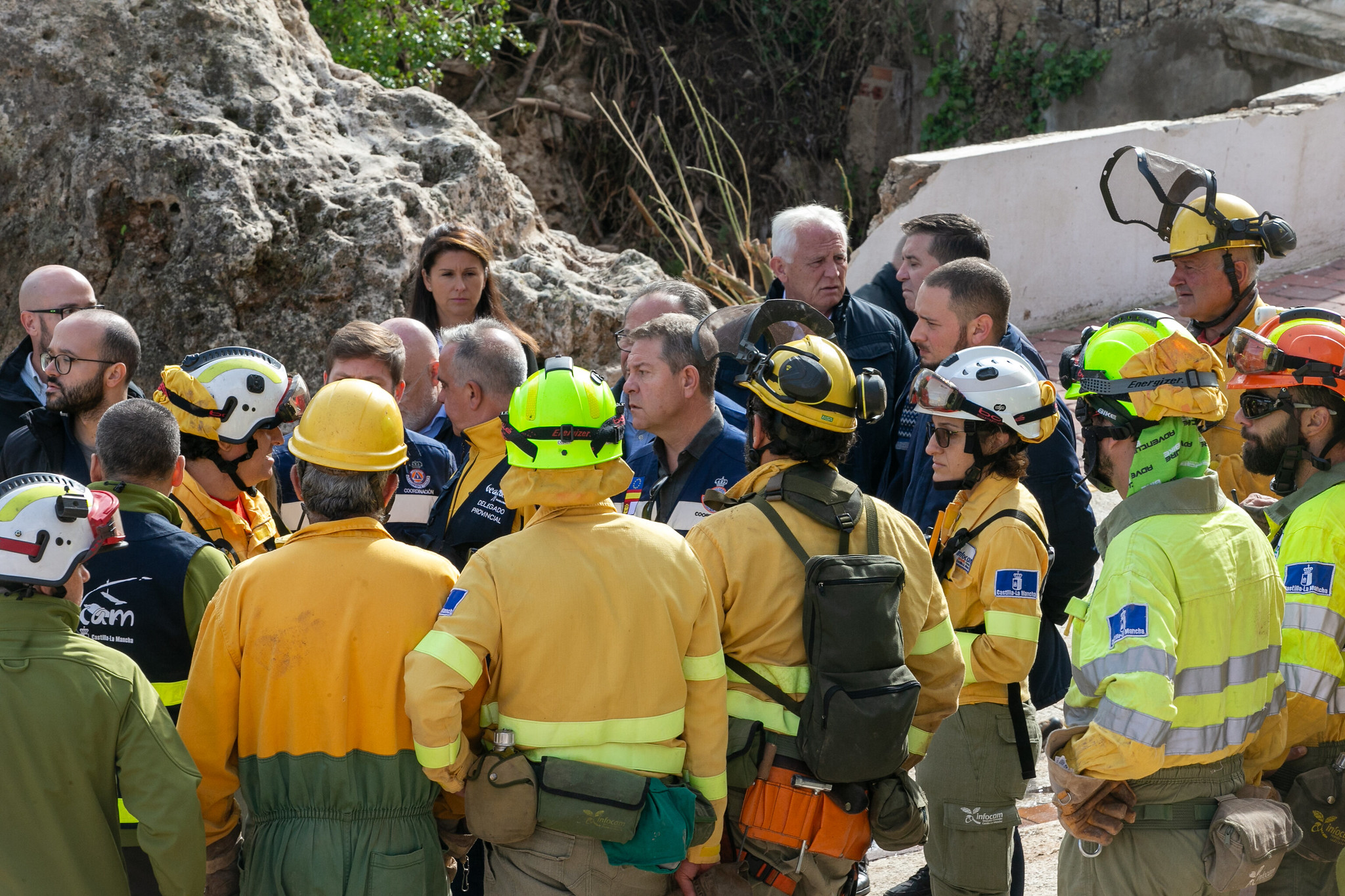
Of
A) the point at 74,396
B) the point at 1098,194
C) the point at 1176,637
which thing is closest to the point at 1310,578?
the point at 1176,637

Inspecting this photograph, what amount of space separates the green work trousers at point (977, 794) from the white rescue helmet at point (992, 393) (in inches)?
33.1

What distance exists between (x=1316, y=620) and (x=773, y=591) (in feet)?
4.87

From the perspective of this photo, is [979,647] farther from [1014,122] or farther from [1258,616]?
[1014,122]

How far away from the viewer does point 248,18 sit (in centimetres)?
584

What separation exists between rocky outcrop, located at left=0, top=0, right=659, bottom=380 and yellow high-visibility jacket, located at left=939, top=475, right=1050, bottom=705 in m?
3.29

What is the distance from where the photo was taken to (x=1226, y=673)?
9.18 feet

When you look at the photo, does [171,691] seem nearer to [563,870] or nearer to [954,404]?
[563,870]

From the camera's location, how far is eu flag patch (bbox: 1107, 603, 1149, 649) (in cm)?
266

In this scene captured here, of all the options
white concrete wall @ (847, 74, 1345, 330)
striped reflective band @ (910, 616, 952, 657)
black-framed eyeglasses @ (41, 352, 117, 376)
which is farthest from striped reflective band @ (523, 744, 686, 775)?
white concrete wall @ (847, 74, 1345, 330)

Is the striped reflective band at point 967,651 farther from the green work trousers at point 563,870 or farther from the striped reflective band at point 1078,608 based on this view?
the green work trousers at point 563,870

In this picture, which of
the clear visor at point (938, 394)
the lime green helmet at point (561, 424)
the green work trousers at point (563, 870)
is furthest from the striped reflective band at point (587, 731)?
the clear visor at point (938, 394)

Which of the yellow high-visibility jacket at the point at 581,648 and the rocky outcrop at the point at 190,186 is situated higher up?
the rocky outcrop at the point at 190,186

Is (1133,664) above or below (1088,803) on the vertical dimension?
above

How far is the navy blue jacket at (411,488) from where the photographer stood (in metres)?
4.24
